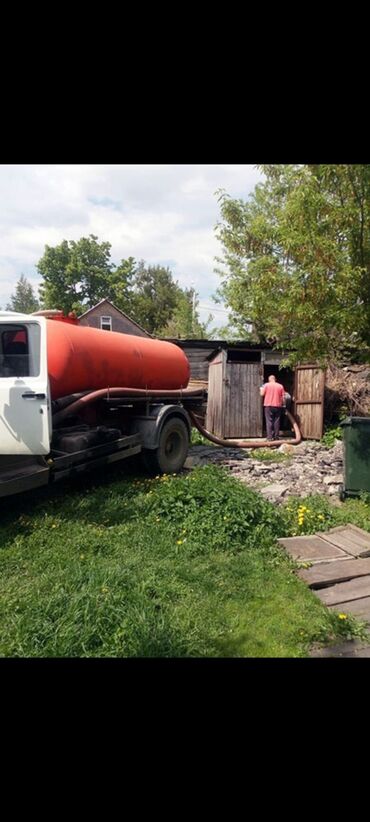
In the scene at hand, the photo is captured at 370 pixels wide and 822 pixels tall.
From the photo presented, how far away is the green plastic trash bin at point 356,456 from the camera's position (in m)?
5.89

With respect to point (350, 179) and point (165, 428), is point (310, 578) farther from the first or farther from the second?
point (350, 179)

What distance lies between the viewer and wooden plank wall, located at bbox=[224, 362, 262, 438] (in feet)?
38.3

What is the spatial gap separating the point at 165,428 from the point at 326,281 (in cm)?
345

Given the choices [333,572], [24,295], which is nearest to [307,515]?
[333,572]

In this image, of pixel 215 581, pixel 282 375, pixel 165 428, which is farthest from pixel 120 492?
pixel 282 375

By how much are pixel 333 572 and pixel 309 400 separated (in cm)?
832

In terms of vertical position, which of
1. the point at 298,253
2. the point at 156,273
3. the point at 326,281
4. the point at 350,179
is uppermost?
the point at 156,273

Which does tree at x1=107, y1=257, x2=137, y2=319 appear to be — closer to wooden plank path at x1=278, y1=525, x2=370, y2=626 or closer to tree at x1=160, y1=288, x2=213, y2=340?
tree at x1=160, y1=288, x2=213, y2=340

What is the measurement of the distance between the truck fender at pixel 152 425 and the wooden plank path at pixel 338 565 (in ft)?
9.18

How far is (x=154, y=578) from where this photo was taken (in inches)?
135

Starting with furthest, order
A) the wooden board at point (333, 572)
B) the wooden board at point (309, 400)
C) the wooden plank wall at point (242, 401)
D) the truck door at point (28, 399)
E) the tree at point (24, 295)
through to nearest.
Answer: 1. the tree at point (24, 295)
2. the wooden plank wall at point (242, 401)
3. the wooden board at point (309, 400)
4. the truck door at point (28, 399)
5. the wooden board at point (333, 572)

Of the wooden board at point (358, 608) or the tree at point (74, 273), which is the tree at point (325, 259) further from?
the tree at point (74, 273)

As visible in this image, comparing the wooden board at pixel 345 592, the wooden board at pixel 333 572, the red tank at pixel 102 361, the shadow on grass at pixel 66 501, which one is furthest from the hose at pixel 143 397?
the wooden board at pixel 345 592

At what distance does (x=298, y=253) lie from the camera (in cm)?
549
